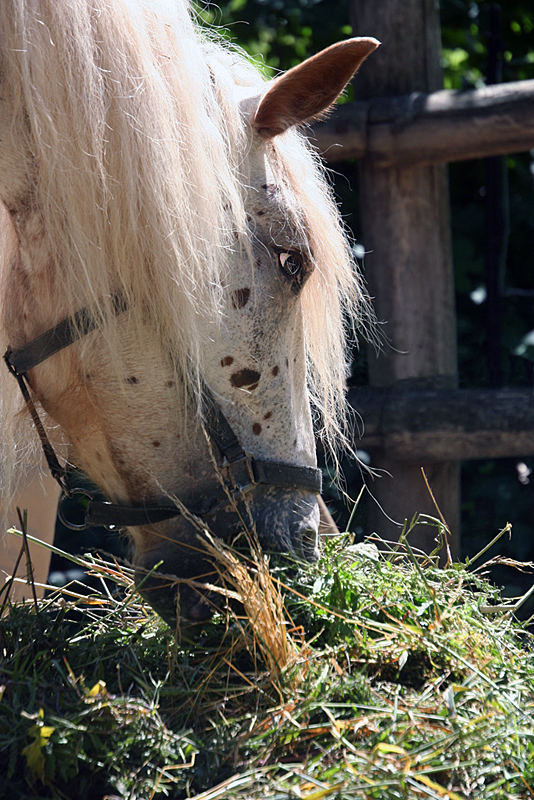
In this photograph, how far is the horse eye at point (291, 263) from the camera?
135cm

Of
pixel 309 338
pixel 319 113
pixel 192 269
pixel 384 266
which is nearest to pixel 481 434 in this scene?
pixel 384 266

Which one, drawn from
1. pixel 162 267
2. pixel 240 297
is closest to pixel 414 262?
pixel 240 297

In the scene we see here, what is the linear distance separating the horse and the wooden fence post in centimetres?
111

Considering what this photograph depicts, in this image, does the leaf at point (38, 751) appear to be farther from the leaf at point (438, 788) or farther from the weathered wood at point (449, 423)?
the weathered wood at point (449, 423)

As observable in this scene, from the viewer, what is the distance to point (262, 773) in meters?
0.92

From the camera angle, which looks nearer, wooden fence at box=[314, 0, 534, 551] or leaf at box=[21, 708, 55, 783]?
leaf at box=[21, 708, 55, 783]

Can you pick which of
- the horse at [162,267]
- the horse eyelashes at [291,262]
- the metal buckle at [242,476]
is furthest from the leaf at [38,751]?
the horse eyelashes at [291,262]

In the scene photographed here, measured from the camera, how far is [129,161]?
1.19 meters

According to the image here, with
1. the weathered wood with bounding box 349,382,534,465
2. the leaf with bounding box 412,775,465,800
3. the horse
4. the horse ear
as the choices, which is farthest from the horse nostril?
the weathered wood with bounding box 349,382,534,465

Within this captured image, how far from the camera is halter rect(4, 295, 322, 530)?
4.11 ft

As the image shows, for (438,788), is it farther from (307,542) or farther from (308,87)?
(308,87)

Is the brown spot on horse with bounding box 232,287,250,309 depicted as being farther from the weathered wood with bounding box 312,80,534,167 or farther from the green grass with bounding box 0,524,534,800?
the weathered wood with bounding box 312,80,534,167

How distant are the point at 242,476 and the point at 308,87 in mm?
617

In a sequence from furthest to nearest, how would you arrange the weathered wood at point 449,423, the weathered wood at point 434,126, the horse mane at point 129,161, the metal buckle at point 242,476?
the weathered wood at point 449,423 → the weathered wood at point 434,126 → the metal buckle at point 242,476 → the horse mane at point 129,161
